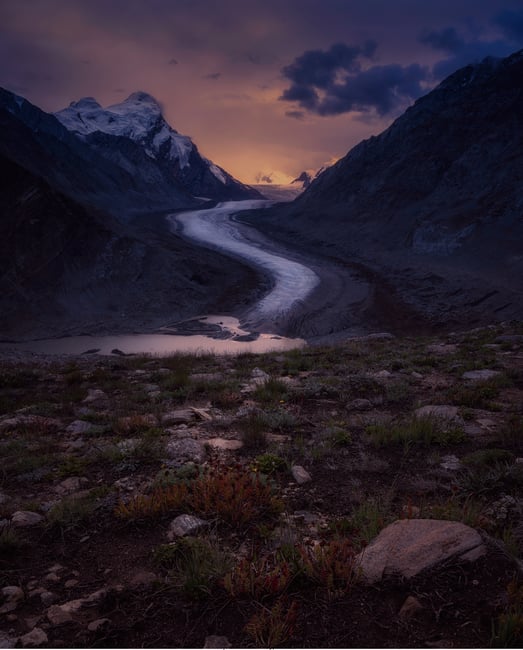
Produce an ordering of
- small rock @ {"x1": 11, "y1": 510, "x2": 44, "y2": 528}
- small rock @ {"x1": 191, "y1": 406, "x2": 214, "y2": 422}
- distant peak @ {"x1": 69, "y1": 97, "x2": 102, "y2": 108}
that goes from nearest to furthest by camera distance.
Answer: small rock @ {"x1": 11, "y1": 510, "x2": 44, "y2": 528} → small rock @ {"x1": 191, "y1": 406, "x2": 214, "y2": 422} → distant peak @ {"x1": 69, "y1": 97, "x2": 102, "y2": 108}

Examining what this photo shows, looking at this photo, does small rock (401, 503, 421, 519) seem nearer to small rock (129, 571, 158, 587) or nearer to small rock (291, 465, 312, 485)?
small rock (291, 465, 312, 485)

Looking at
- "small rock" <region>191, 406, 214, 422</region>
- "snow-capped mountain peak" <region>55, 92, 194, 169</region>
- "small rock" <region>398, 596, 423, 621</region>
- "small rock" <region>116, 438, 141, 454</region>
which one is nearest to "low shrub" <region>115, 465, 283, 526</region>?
"small rock" <region>116, 438, 141, 454</region>

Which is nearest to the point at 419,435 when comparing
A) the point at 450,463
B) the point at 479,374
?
the point at 450,463

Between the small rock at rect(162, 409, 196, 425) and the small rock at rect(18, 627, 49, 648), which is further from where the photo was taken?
the small rock at rect(162, 409, 196, 425)

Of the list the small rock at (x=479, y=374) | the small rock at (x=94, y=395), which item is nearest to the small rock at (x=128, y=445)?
the small rock at (x=94, y=395)

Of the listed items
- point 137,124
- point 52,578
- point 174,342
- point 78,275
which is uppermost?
point 137,124

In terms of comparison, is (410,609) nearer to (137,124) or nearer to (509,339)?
(509,339)

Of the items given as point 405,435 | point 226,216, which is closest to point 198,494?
point 405,435

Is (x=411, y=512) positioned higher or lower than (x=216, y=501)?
higher
